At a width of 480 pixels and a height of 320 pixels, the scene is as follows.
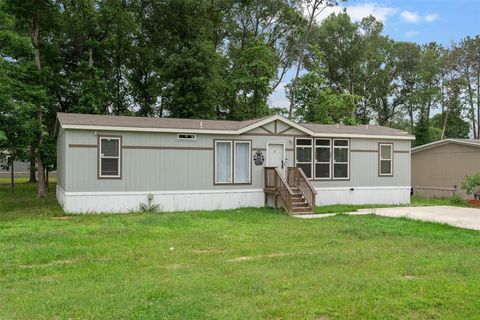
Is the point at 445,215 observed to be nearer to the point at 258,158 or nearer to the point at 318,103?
the point at 258,158

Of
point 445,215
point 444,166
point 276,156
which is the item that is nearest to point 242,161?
point 276,156

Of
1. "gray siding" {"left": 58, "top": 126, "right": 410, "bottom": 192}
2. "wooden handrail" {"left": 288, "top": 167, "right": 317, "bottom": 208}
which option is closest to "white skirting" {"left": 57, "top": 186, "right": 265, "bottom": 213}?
"gray siding" {"left": 58, "top": 126, "right": 410, "bottom": 192}

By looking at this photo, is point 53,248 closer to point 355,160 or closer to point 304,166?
point 304,166

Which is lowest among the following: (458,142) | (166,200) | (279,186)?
(166,200)

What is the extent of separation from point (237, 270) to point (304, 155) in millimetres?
10140

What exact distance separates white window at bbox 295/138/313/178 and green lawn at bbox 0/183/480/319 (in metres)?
5.04

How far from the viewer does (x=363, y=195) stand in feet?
54.9

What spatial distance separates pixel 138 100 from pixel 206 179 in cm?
1363

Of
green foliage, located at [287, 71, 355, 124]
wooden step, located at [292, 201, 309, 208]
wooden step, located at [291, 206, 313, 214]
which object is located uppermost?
green foliage, located at [287, 71, 355, 124]

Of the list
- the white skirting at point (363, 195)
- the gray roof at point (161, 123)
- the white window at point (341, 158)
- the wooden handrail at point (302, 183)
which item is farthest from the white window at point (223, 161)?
the white window at point (341, 158)

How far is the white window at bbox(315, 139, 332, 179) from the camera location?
634 inches

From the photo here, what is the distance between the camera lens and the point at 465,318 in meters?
4.25

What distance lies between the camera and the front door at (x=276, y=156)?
1532cm

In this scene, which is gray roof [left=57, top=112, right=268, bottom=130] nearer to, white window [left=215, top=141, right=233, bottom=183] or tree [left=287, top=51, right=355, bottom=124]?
white window [left=215, top=141, right=233, bottom=183]
